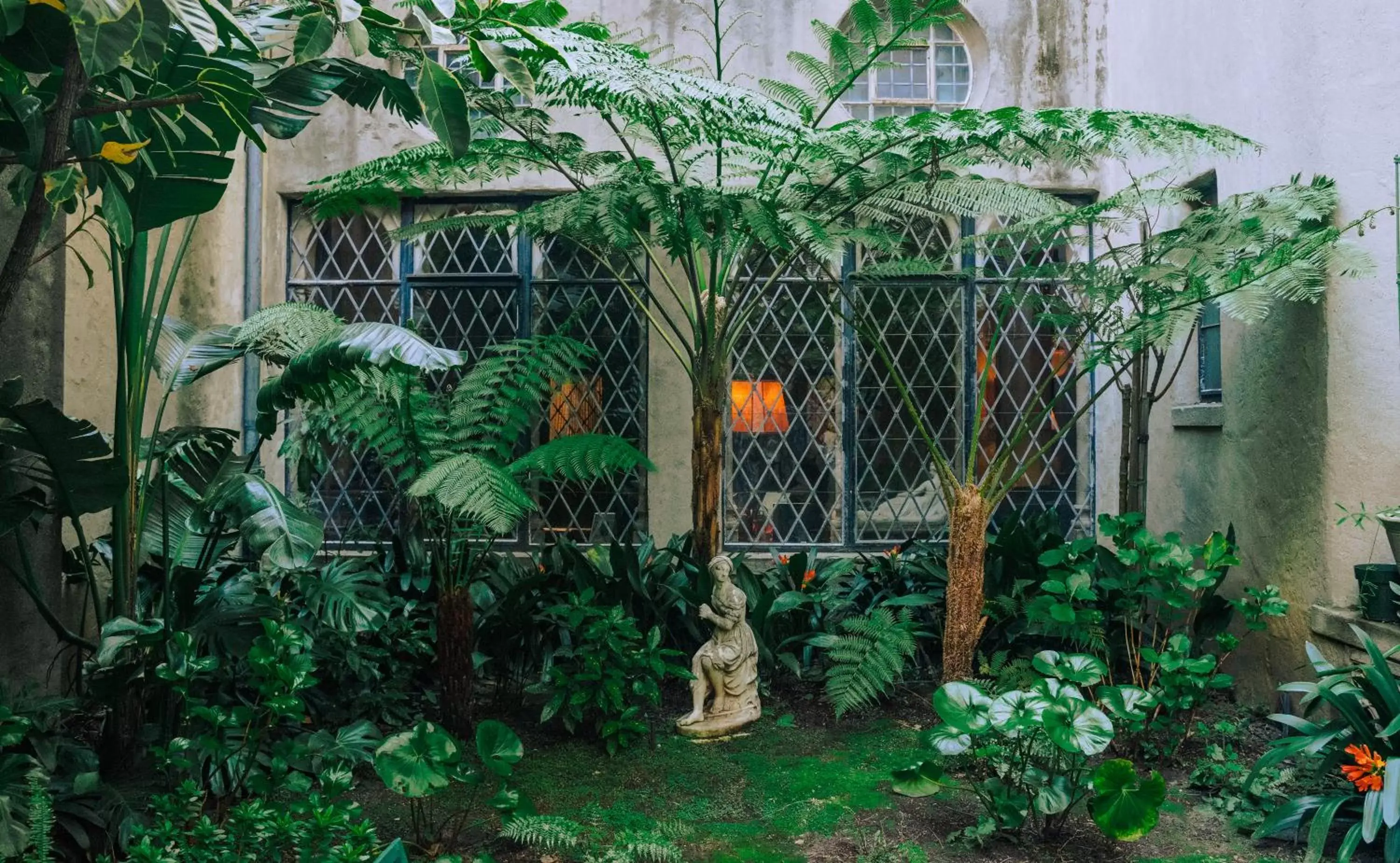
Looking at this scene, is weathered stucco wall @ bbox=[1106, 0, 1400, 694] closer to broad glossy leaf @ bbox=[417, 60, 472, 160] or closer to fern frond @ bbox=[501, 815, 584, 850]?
fern frond @ bbox=[501, 815, 584, 850]

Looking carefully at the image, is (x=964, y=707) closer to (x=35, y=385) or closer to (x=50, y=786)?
(x=50, y=786)

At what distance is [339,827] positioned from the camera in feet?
10.5

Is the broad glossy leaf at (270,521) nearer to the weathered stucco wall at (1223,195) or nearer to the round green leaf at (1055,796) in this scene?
the weathered stucco wall at (1223,195)

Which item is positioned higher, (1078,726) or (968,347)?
(968,347)

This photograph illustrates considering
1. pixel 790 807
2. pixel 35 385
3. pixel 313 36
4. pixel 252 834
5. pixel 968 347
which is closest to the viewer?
pixel 313 36

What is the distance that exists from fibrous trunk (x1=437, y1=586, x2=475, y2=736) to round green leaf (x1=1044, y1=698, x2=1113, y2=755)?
255 centimetres

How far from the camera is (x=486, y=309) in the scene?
7.01m

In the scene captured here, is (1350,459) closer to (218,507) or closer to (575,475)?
(575,475)

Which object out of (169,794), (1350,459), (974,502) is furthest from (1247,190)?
(169,794)

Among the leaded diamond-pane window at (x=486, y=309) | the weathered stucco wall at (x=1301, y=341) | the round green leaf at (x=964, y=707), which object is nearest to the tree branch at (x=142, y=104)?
the round green leaf at (x=964, y=707)

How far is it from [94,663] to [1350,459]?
5.29 metres

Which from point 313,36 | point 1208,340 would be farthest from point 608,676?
point 1208,340

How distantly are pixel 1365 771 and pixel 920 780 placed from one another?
148 centimetres

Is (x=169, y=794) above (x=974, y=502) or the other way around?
the other way around
